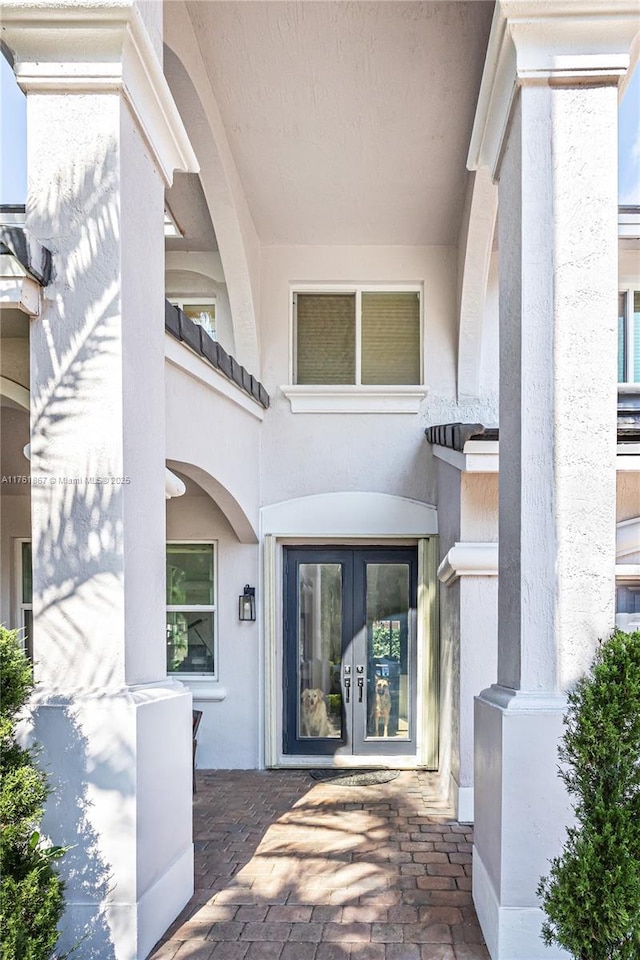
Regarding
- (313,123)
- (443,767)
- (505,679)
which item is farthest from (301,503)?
(505,679)

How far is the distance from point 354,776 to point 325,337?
499 centimetres

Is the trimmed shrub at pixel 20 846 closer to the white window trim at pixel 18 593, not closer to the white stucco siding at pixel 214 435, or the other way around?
the white stucco siding at pixel 214 435

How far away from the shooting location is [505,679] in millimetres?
3852

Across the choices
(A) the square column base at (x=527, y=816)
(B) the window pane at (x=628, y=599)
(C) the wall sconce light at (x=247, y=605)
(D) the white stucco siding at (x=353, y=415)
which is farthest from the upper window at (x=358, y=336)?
(A) the square column base at (x=527, y=816)

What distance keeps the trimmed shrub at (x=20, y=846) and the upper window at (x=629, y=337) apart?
6.96 m

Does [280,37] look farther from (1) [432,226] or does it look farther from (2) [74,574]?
(2) [74,574]

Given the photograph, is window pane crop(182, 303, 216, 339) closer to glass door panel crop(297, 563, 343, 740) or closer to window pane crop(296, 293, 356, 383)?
window pane crop(296, 293, 356, 383)

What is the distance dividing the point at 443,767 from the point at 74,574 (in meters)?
5.04

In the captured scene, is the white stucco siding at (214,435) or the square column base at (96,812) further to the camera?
the white stucco siding at (214,435)

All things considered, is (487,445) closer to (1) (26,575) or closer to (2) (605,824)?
(2) (605,824)

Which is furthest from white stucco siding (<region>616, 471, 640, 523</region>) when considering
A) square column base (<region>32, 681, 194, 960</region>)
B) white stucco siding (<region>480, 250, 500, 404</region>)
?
square column base (<region>32, 681, 194, 960</region>)

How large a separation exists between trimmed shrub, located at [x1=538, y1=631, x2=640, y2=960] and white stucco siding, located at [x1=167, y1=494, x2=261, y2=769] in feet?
17.4

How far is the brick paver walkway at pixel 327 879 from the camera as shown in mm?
3812

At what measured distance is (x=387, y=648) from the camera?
8234 millimetres
